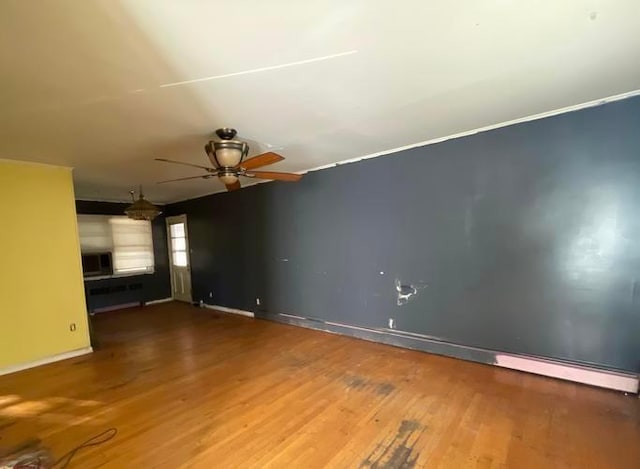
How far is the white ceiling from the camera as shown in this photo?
1.37 metres

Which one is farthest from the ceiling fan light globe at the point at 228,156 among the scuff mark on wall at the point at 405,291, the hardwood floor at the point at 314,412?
the scuff mark on wall at the point at 405,291

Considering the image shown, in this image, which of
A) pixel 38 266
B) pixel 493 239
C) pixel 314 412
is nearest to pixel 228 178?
pixel 314 412

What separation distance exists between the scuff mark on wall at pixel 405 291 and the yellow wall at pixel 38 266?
423 centimetres

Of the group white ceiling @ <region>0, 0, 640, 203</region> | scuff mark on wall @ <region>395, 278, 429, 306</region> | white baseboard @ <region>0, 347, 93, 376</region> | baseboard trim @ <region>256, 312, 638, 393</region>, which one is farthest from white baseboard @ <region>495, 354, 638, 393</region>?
white baseboard @ <region>0, 347, 93, 376</region>

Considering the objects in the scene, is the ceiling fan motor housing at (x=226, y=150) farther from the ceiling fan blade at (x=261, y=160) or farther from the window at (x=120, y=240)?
the window at (x=120, y=240)

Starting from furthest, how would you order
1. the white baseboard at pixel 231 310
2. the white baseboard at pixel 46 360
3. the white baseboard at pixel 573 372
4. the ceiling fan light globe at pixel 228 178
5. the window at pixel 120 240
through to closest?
1. the window at pixel 120 240
2. the white baseboard at pixel 231 310
3. the white baseboard at pixel 46 360
4. the ceiling fan light globe at pixel 228 178
5. the white baseboard at pixel 573 372

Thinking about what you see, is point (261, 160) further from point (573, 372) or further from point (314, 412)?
point (573, 372)

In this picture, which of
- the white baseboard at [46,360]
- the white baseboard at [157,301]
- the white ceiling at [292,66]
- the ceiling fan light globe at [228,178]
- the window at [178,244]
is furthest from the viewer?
the window at [178,244]

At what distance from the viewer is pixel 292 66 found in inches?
70.1

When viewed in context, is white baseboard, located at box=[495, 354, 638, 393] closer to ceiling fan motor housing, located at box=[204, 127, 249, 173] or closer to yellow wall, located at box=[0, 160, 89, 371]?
ceiling fan motor housing, located at box=[204, 127, 249, 173]

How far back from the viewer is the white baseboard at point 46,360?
3438mm

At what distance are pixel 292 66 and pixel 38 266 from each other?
4.08 m

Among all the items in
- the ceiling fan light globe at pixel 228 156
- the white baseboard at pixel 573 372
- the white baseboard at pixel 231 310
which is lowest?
the white baseboard at pixel 573 372

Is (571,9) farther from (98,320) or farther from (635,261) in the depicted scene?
(98,320)
